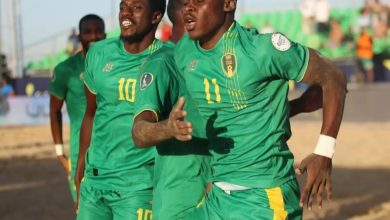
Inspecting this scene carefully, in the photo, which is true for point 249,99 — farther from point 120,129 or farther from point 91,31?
point 91,31

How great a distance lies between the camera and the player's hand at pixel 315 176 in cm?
401

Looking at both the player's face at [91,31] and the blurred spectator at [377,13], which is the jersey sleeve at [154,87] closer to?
the player's face at [91,31]

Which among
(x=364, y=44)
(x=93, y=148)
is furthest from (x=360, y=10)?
(x=93, y=148)

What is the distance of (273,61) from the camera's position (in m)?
Answer: 4.20

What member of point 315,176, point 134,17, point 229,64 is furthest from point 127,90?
point 315,176

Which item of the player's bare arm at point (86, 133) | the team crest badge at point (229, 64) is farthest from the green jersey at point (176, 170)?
the player's bare arm at point (86, 133)

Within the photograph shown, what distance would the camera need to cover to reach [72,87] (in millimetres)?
8180

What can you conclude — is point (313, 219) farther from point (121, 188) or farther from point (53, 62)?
point (53, 62)

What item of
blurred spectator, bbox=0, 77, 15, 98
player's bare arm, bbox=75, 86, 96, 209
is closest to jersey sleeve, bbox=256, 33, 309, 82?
player's bare arm, bbox=75, 86, 96, 209

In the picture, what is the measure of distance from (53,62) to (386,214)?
26845 mm

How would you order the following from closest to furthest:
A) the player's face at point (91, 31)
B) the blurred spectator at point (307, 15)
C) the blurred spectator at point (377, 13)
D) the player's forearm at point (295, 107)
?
the player's forearm at point (295, 107), the player's face at point (91, 31), the blurred spectator at point (377, 13), the blurred spectator at point (307, 15)

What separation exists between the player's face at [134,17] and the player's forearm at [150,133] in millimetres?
1214

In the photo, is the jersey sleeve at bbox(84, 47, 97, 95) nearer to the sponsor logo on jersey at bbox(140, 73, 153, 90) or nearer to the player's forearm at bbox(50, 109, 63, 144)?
the sponsor logo on jersey at bbox(140, 73, 153, 90)

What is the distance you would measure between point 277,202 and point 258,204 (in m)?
0.10
